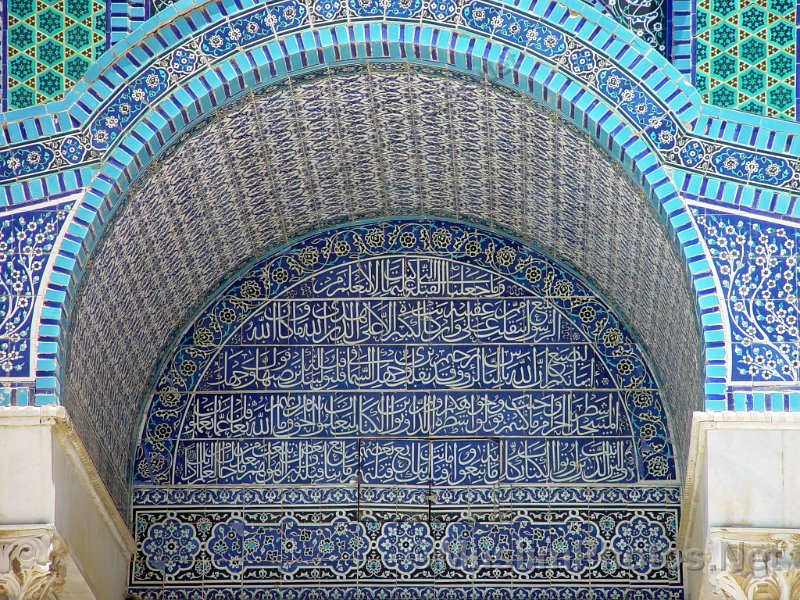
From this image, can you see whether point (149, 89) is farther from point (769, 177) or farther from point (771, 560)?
point (771, 560)

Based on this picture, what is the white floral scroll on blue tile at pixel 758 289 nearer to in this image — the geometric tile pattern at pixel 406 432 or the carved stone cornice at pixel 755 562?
the carved stone cornice at pixel 755 562

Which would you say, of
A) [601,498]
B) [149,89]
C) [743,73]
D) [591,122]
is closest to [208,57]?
[149,89]

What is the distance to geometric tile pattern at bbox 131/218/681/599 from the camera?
764 cm

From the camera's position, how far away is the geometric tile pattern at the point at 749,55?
645 cm

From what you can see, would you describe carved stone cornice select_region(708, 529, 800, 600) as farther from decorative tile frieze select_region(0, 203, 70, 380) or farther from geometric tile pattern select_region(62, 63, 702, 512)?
decorative tile frieze select_region(0, 203, 70, 380)

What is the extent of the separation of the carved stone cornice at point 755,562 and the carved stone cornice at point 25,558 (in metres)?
2.24

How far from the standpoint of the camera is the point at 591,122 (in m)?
6.50

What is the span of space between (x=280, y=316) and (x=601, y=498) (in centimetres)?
162

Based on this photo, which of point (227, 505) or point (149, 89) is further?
point (227, 505)

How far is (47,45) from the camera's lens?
660 cm

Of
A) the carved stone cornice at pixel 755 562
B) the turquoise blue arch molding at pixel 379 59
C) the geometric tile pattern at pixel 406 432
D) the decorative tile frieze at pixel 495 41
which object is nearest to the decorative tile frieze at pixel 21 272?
the turquoise blue arch molding at pixel 379 59

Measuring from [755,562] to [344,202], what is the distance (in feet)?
8.72

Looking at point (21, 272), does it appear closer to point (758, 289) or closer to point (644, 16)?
point (644, 16)

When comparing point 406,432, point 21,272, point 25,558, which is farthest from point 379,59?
point 25,558
